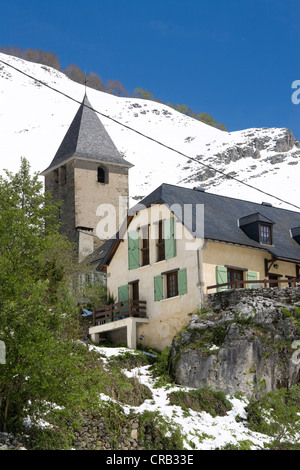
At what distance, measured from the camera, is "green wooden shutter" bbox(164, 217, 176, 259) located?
33438 mm

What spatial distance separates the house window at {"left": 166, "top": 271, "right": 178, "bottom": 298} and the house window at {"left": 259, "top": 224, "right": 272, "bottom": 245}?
4.46 meters

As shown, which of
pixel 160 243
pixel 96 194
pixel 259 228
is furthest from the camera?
pixel 96 194

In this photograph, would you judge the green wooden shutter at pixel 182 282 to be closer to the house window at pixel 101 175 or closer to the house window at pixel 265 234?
→ the house window at pixel 265 234

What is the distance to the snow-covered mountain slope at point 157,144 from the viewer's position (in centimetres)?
12875

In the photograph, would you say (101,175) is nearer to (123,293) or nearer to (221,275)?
(123,293)

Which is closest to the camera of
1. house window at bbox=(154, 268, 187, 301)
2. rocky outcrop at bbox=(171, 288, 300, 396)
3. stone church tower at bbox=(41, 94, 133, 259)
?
rocky outcrop at bbox=(171, 288, 300, 396)

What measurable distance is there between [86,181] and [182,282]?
28254mm

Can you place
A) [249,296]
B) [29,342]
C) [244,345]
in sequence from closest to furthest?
[29,342] < [244,345] < [249,296]

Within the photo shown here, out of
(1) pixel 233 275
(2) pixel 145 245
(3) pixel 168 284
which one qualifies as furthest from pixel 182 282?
(2) pixel 145 245

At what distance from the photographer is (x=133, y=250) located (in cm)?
3553

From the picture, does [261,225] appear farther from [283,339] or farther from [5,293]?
[5,293]

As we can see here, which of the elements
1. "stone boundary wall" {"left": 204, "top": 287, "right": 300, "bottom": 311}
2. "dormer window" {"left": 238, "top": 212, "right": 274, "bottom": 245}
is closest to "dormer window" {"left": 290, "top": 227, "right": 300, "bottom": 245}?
"dormer window" {"left": 238, "top": 212, "right": 274, "bottom": 245}

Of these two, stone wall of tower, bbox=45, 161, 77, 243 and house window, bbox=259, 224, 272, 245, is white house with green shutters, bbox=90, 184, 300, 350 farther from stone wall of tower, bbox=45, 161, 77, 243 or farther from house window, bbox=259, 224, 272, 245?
stone wall of tower, bbox=45, 161, 77, 243

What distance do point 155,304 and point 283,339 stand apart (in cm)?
662
